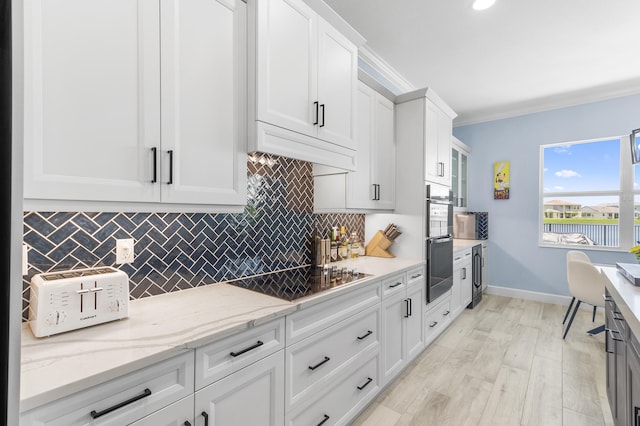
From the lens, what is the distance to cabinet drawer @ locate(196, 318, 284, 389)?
1.08 meters

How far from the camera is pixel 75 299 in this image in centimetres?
105

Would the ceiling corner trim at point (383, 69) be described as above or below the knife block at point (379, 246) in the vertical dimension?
above

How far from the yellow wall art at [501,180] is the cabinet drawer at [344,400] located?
3.85 m

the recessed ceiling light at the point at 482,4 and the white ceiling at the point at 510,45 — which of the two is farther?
the white ceiling at the point at 510,45

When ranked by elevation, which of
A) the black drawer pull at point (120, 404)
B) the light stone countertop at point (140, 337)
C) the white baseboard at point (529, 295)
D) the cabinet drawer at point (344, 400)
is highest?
the light stone countertop at point (140, 337)

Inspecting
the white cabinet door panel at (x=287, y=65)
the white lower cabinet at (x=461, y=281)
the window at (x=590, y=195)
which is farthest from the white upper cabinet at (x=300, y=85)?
the window at (x=590, y=195)

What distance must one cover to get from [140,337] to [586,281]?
149 inches

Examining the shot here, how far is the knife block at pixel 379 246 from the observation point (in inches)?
114

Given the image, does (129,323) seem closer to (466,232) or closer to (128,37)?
(128,37)

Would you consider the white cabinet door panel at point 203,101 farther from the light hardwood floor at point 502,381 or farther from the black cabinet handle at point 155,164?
the light hardwood floor at point 502,381

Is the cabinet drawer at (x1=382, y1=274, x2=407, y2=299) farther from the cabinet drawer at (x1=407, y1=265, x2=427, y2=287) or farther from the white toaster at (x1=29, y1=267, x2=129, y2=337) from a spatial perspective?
the white toaster at (x1=29, y1=267, x2=129, y2=337)

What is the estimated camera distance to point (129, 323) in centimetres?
115

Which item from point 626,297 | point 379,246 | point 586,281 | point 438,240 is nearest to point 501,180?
point 586,281

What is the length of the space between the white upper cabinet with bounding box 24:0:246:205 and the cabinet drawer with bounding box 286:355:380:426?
3.71 feet
